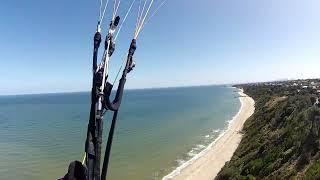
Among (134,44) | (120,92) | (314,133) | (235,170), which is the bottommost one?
(235,170)

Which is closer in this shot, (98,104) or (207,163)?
(98,104)

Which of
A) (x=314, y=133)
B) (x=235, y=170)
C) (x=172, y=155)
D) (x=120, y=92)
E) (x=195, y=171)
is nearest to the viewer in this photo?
(x=120, y=92)

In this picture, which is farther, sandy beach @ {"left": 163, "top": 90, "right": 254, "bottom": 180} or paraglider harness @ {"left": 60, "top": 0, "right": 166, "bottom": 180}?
sandy beach @ {"left": 163, "top": 90, "right": 254, "bottom": 180}

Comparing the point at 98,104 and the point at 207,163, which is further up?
the point at 98,104

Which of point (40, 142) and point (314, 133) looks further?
point (40, 142)

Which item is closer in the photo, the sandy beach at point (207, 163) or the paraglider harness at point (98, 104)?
the paraglider harness at point (98, 104)

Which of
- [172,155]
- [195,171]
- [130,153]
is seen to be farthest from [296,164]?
[130,153]

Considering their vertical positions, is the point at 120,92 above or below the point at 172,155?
above

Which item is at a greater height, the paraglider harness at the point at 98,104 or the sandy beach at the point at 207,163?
the paraglider harness at the point at 98,104

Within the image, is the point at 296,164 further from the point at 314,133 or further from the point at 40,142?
the point at 40,142

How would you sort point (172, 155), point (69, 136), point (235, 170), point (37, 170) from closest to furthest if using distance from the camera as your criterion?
1. point (235, 170)
2. point (37, 170)
3. point (172, 155)
4. point (69, 136)

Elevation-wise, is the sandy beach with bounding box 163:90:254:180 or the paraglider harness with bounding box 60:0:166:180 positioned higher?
the paraglider harness with bounding box 60:0:166:180
